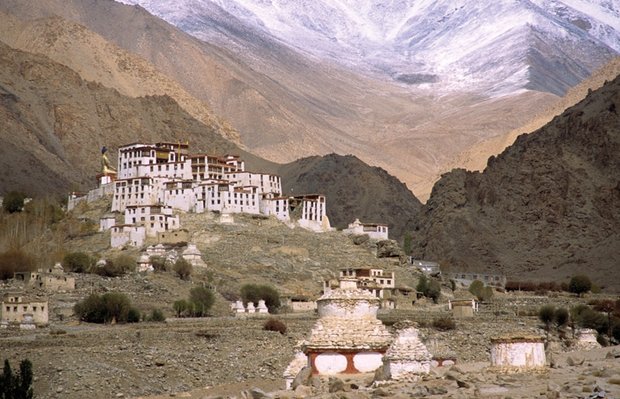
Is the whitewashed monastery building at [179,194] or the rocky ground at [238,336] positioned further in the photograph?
the whitewashed monastery building at [179,194]

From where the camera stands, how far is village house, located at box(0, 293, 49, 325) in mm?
75812

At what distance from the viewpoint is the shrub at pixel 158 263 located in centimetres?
9456

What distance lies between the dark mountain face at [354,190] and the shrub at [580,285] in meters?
43.8

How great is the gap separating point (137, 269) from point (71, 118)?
3253 inches

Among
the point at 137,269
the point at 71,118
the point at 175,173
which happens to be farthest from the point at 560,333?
the point at 71,118

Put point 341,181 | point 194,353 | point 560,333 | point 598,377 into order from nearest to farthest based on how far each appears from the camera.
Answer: point 598,377
point 194,353
point 560,333
point 341,181

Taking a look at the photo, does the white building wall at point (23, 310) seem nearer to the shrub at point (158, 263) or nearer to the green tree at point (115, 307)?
the green tree at point (115, 307)

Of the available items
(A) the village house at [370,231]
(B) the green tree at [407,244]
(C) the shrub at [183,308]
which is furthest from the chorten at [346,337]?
(B) the green tree at [407,244]

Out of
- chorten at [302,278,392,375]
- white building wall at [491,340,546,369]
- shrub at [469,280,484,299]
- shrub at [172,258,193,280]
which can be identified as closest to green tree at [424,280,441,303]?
shrub at [469,280,484,299]

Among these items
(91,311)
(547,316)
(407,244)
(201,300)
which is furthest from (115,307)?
(407,244)

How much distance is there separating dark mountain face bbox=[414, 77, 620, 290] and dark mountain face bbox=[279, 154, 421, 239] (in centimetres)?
1294

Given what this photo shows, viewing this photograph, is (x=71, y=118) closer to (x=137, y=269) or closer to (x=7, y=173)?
(x=7, y=173)

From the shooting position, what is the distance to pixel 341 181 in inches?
6634

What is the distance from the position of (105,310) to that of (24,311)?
431 centimetres
